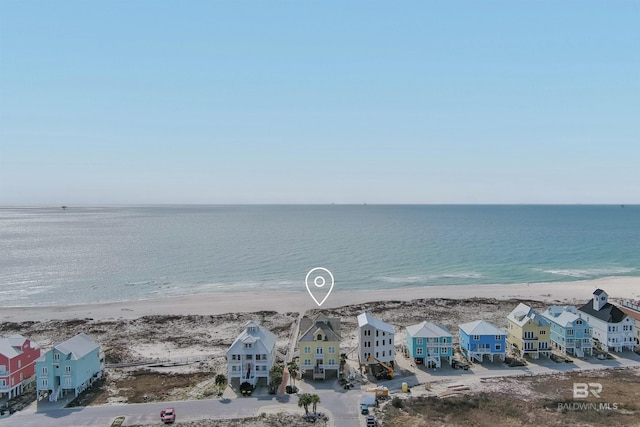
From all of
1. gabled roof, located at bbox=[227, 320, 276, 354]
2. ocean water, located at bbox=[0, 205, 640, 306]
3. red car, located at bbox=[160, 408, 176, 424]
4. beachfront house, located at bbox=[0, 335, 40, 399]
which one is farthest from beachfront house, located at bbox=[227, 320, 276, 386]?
ocean water, located at bbox=[0, 205, 640, 306]

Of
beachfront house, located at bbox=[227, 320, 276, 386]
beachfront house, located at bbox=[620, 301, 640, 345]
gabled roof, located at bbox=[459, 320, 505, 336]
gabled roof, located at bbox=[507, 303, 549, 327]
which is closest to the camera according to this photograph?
beachfront house, located at bbox=[227, 320, 276, 386]

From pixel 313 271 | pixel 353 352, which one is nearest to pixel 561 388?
pixel 353 352

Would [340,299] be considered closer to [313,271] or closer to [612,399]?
[313,271]

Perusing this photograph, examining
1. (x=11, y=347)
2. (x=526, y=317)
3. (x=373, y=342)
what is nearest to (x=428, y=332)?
(x=373, y=342)

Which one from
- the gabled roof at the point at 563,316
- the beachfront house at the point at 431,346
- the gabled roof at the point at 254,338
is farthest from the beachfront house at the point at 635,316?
the gabled roof at the point at 254,338

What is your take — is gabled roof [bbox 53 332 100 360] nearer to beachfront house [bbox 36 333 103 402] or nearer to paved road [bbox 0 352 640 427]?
beachfront house [bbox 36 333 103 402]

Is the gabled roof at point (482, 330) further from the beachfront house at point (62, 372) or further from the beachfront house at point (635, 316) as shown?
the beachfront house at point (62, 372)

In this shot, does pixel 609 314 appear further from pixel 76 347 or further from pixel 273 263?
pixel 273 263
